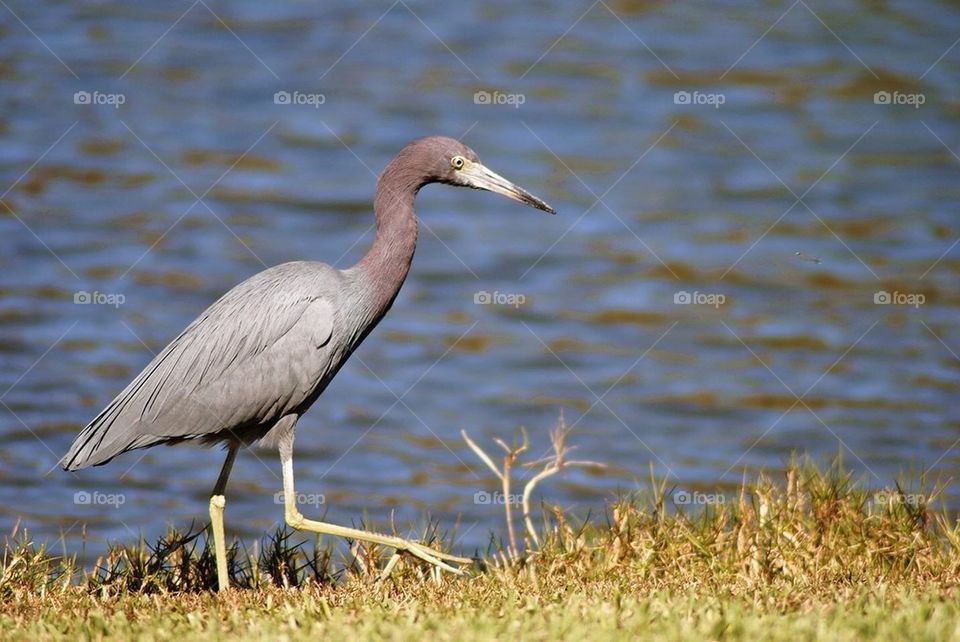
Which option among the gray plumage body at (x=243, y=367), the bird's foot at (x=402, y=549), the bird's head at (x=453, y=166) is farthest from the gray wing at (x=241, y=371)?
the bird's head at (x=453, y=166)

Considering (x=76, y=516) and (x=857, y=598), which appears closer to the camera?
(x=857, y=598)

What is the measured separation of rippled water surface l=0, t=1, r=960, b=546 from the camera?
11.9 metres

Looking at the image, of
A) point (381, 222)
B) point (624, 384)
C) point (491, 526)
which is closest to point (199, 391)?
point (381, 222)

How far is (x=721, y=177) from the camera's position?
16.5m

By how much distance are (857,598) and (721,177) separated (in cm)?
1118

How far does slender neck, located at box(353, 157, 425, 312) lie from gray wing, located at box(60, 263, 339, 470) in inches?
12.2

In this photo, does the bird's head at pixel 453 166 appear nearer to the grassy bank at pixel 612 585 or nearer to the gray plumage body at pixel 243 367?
the gray plumage body at pixel 243 367

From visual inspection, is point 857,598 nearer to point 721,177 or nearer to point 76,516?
→ point 76,516

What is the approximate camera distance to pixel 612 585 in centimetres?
651

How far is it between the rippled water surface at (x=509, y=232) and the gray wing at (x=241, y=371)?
2.85 meters

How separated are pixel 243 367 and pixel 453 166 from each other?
1689mm

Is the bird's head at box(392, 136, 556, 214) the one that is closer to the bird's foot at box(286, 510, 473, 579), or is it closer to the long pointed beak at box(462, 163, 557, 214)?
the long pointed beak at box(462, 163, 557, 214)

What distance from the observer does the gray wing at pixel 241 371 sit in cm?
742

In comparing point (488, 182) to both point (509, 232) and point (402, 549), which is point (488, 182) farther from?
point (509, 232)
